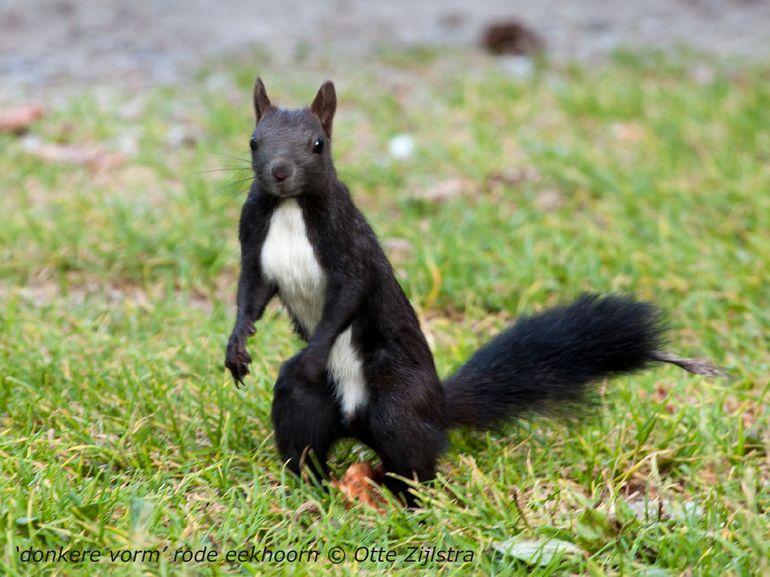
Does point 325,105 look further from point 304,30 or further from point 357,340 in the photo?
point 304,30

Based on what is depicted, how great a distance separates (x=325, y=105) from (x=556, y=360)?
88cm

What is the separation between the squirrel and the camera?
2.60 m

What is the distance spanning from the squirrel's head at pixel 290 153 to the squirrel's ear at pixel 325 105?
0.03 m

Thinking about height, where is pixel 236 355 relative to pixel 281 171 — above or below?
below

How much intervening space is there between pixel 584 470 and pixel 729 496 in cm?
38

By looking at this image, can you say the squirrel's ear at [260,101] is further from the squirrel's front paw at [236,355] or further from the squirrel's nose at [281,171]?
the squirrel's front paw at [236,355]

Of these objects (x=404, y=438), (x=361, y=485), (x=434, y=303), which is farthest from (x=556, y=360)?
(x=434, y=303)

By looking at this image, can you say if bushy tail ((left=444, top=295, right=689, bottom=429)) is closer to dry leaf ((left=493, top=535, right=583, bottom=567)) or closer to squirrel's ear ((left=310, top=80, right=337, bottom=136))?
dry leaf ((left=493, top=535, right=583, bottom=567))

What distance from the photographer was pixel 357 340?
2.74 metres

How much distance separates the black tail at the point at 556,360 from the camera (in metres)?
2.84

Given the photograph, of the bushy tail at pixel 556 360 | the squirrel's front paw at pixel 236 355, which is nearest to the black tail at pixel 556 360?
the bushy tail at pixel 556 360

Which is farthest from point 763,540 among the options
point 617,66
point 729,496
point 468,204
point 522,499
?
point 617,66

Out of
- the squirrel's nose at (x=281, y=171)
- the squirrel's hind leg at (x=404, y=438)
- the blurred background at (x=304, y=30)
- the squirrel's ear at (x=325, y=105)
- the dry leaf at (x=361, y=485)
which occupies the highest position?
the blurred background at (x=304, y=30)

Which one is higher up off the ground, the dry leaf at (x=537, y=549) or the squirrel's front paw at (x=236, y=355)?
the squirrel's front paw at (x=236, y=355)
